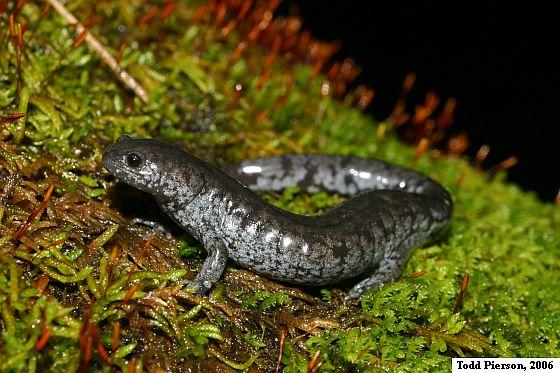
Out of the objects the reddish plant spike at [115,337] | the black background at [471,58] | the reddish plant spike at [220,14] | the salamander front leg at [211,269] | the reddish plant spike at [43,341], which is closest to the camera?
the reddish plant spike at [43,341]

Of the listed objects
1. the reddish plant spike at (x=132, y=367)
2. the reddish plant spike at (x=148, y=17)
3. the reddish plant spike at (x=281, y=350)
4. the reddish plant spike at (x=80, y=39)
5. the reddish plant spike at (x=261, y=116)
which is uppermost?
the reddish plant spike at (x=148, y=17)

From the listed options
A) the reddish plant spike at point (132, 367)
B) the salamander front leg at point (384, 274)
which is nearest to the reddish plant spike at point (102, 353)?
the reddish plant spike at point (132, 367)

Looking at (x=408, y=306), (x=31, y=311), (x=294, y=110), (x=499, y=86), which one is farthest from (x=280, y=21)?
(x=499, y=86)

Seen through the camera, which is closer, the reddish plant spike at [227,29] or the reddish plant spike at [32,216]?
the reddish plant spike at [32,216]

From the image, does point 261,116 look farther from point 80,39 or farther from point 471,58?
point 471,58

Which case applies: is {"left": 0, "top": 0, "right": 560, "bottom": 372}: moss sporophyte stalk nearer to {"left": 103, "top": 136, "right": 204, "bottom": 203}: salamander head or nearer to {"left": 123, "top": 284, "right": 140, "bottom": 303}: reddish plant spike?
{"left": 123, "top": 284, "right": 140, "bottom": 303}: reddish plant spike

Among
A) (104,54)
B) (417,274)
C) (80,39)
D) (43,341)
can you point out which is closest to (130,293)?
(43,341)

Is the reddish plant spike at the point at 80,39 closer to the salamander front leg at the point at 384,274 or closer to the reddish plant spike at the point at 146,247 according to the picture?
the reddish plant spike at the point at 146,247
